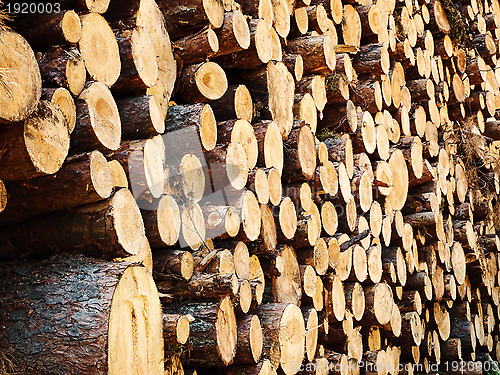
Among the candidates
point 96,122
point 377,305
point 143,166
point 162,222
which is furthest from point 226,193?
point 377,305

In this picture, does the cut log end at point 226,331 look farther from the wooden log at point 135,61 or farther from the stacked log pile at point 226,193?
the wooden log at point 135,61

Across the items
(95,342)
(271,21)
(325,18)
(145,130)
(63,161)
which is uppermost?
(325,18)

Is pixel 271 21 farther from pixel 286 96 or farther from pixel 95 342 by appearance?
pixel 95 342

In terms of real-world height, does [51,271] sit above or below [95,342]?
above

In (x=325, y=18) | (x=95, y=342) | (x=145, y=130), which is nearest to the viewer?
(x=95, y=342)

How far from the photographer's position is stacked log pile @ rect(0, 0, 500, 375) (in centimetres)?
165

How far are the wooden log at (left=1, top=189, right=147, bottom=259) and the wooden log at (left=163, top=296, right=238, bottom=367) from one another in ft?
1.57

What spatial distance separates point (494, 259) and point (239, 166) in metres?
4.42

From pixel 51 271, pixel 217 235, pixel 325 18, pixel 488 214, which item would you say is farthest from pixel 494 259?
pixel 51 271

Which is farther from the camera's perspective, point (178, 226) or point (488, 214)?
point (488, 214)

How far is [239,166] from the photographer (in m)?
2.51

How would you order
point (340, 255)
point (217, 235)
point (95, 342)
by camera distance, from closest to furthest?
1. point (95, 342)
2. point (217, 235)
3. point (340, 255)

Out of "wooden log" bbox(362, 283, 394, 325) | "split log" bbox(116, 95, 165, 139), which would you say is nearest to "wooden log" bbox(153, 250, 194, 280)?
"split log" bbox(116, 95, 165, 139)

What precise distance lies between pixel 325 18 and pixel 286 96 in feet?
2.94
